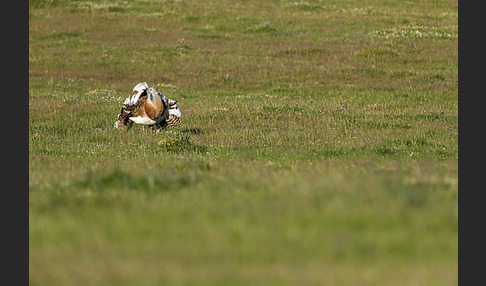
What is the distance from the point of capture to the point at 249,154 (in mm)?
15125

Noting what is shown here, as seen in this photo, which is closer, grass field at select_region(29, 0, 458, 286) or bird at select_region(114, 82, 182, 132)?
grass field at select_region(29, 0, 458, 286)

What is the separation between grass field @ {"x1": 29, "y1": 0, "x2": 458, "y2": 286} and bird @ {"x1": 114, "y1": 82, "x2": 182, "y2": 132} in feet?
1.30

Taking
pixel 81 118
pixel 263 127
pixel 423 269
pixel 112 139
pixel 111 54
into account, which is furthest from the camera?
pixel 111 54

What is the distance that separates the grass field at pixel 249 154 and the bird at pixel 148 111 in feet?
1.30

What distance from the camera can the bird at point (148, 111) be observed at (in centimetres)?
1805

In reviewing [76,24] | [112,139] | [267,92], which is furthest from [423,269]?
[76,24]

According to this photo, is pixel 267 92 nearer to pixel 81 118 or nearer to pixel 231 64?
pixel 231 64

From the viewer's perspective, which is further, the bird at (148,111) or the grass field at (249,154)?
the bird at (148,111)

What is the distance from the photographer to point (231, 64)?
1371 inches

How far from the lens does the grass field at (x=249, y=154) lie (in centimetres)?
611

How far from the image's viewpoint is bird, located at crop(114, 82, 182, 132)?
59.2 ft

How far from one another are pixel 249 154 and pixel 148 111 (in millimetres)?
4271

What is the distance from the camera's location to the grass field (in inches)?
241

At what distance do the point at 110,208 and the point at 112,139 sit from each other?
10.3 meters
